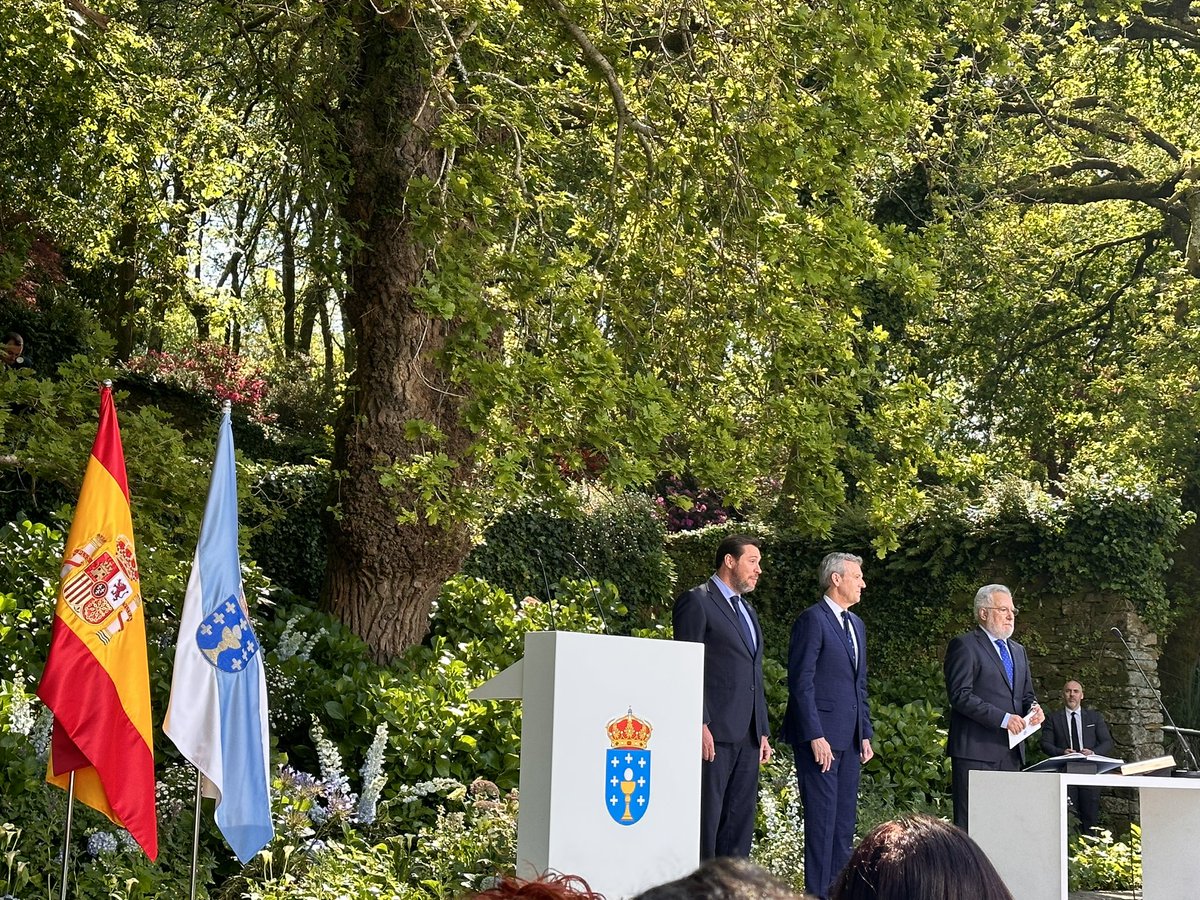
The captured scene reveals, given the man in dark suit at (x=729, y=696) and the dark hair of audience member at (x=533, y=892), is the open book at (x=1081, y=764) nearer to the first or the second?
the man in dark suit at (x=729, y=696)

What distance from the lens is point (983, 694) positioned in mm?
7395

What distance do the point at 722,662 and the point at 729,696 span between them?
0.58 feet

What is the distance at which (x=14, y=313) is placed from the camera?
15109mm

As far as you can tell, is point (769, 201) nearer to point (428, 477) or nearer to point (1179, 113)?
point (428, 477)

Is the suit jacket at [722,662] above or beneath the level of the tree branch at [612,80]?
beneath

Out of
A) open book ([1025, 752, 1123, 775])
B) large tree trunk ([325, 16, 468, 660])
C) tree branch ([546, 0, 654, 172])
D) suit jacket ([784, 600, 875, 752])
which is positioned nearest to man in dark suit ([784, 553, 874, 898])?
suit jacket ([784, 600, 875, 752])

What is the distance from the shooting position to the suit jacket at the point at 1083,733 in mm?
11516

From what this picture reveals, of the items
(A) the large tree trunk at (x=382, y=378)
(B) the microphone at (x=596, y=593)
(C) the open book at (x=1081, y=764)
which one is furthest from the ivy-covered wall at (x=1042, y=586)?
(C) the open book at (x=1081, y=764)

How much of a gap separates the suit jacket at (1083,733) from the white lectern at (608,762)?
743 centimetres

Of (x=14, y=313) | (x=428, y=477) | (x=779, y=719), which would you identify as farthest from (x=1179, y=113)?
(x=14, y=313)

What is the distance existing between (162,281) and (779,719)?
23.0ft

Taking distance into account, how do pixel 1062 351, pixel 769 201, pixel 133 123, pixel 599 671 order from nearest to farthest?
pixel 599 671, pixel 769 201, pixel 133 123, pixel 1062 351

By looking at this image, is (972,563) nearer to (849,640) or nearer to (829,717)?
(849,640)

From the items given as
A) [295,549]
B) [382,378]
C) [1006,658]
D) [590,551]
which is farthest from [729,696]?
[590,551]
